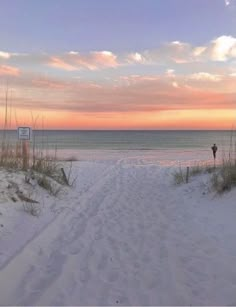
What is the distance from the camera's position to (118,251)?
5285 mm

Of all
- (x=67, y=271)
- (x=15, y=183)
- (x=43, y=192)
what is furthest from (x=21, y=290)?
(x=43, y=192)

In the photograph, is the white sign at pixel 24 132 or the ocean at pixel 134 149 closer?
the white sign at pixel 24 132

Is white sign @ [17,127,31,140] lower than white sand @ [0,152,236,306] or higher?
higher

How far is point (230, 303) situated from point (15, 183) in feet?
18.2

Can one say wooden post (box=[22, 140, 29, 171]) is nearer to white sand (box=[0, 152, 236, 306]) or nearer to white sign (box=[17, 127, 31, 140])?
white sign (box=[17, 127, 31, 140])

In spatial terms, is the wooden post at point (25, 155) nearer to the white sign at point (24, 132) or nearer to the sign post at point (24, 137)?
the sign post at point (24, 137)

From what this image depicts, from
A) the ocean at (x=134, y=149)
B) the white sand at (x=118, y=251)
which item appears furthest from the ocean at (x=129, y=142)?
the white sand at (x=118, y=251)

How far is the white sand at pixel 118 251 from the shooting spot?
12.8 ft

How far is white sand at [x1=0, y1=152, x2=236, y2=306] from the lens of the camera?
3908mm

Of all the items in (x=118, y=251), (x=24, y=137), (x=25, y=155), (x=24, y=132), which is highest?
(x=24, y=132)

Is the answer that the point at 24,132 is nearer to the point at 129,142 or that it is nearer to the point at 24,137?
the point at 24,137

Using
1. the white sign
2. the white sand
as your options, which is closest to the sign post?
the white sign

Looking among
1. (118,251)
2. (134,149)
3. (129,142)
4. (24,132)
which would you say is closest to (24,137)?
(24,132)

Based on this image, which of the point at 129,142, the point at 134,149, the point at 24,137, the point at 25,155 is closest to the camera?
the point at 25,155
